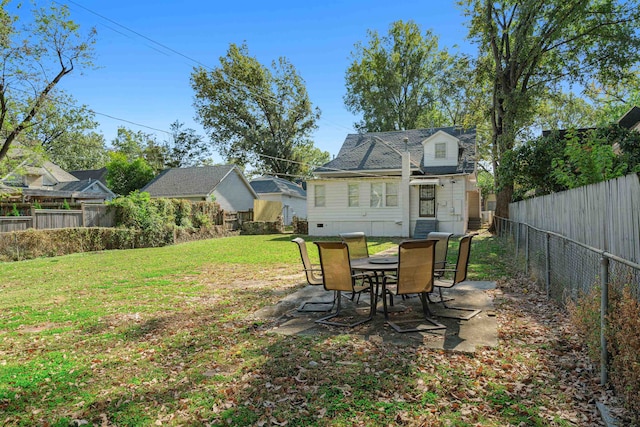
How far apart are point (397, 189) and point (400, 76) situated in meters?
21.0

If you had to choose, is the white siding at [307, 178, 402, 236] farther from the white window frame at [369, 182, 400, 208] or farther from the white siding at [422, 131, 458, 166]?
the white siding at [422, 131, 458, 166]

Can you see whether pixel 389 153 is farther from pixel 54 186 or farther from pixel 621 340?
pixel 54 186

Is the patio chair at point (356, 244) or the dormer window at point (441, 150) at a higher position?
the dormer window at point (441, 150)

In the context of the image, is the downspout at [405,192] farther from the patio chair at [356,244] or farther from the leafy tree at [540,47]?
the patio chair at [356,244]

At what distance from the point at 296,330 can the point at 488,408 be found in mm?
2679

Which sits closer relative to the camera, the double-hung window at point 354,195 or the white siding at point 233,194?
the double-hung window at point 354,195

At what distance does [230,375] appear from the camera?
12.8ft

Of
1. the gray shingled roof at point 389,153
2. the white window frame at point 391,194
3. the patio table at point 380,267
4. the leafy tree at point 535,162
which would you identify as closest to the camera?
the patio table at point 380,267

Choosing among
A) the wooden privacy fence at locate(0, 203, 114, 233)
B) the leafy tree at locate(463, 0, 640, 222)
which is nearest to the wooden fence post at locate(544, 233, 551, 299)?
the leafy tree at locate(463, 0, 640, 222)

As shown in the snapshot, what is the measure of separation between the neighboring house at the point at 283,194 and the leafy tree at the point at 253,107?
6.00 meters

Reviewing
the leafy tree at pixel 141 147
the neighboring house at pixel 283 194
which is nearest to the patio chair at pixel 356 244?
the neighboring house at pixel 283 194

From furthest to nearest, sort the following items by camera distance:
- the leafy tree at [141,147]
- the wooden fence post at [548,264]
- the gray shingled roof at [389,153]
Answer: the leafy tree at [141,147]
the gray shingled roof at [389,153]
the wooden fence post at [548,264]

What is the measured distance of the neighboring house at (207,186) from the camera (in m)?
29.0

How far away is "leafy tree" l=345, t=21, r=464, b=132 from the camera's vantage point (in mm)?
38094
